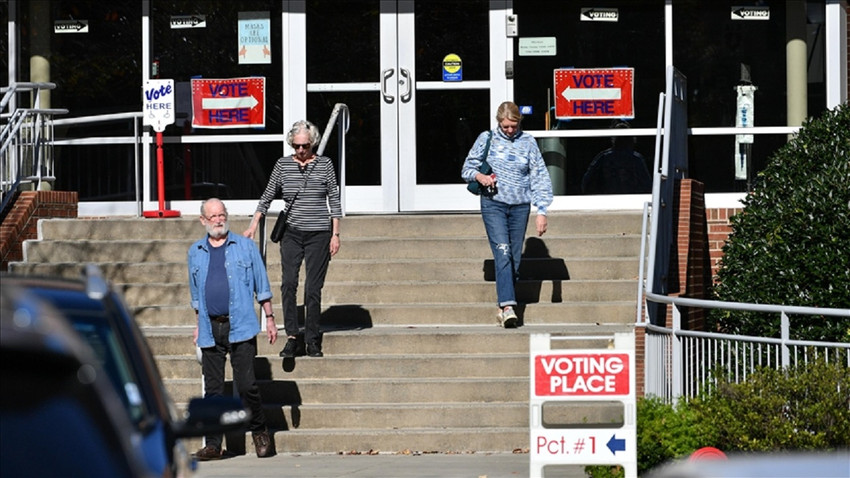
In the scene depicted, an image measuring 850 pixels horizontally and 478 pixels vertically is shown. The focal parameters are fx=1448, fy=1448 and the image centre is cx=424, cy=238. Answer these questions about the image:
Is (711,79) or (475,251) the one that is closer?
(475,251)

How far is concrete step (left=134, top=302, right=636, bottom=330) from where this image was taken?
1246cm

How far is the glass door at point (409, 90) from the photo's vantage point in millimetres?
15445

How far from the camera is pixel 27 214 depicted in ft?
46.6

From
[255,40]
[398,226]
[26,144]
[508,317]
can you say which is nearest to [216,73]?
[255,40]

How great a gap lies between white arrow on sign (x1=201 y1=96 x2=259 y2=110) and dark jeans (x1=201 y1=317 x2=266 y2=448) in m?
5.70

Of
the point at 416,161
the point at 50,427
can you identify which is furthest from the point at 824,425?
the point at 416,161

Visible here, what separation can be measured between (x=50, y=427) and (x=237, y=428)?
1084 millimetres

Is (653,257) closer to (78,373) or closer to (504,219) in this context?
(504,219)

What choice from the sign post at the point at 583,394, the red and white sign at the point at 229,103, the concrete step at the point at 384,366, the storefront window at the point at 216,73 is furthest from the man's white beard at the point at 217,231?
the red and white sign at the point at 229,103

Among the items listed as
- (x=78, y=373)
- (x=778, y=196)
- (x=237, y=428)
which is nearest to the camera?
(x=78, y=373)

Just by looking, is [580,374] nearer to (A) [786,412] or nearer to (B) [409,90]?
(A) [786,412]

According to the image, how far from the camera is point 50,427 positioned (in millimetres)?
3480

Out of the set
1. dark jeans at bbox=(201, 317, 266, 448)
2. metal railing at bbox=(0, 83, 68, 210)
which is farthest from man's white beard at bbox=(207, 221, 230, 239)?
metal railing at bbox=(0, 83, 68, 210)

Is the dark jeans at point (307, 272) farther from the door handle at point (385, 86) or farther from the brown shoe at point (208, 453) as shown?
the door handle at point (385, 86)
